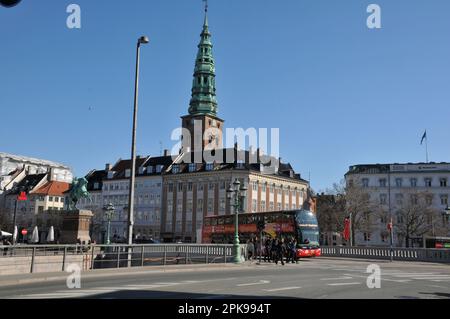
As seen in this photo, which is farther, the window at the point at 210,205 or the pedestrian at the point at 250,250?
the window at the point at 210,205

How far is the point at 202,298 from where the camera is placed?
505 inches

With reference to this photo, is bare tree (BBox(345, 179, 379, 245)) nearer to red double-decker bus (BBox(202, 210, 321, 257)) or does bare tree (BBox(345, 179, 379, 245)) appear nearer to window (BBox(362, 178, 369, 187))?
window (BBox(362, 178, 369, 187))

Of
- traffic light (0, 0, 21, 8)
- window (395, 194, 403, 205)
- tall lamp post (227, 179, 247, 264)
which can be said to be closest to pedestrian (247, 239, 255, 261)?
tall lamp post (227, 179, 247, 264)

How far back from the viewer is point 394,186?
94.9 metres

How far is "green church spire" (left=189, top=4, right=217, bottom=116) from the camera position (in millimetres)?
105438

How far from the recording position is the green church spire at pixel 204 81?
105 metres

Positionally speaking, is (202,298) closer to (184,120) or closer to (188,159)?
(188,159)

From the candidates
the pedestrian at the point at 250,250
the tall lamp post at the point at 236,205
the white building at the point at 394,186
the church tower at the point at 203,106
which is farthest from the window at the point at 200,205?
the tall lamp post at the point at 236,205

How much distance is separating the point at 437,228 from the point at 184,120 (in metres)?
57.2

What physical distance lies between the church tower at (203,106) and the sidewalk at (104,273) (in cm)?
7817

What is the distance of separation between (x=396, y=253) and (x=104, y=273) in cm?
2886

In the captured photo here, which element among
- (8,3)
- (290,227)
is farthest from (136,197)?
(8,3)

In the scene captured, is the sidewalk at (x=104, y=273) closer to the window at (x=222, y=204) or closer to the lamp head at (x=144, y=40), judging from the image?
the lamp head at (x=144, y=40)
